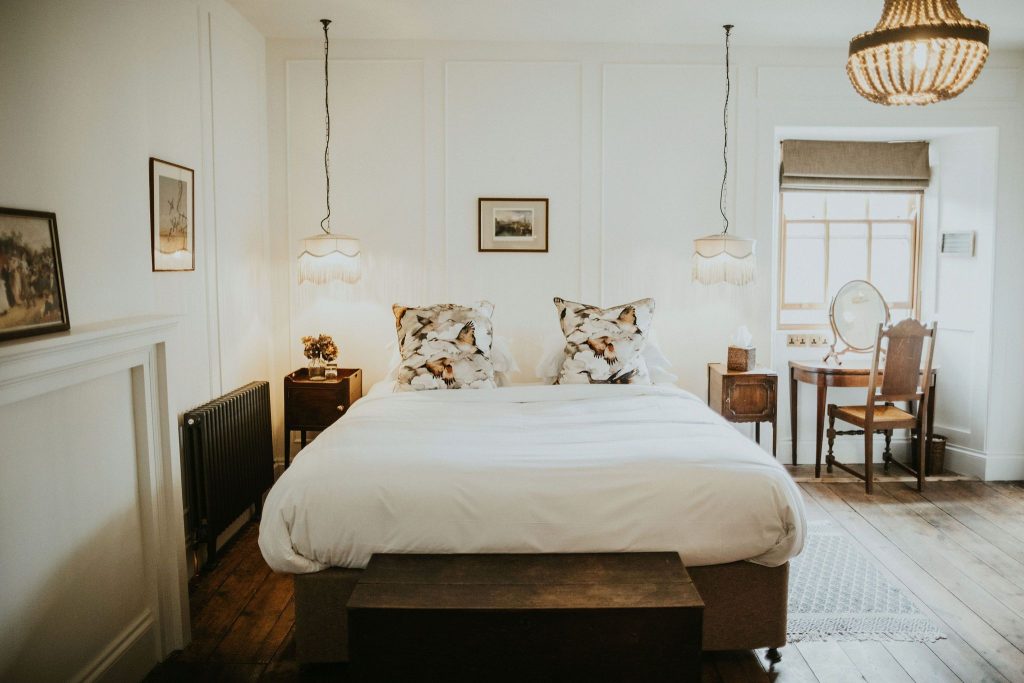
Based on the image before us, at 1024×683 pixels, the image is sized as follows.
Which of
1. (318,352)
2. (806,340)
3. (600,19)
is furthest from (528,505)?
(806,340)

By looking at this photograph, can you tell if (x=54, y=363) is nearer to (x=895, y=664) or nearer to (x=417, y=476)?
(x=417, y=476)

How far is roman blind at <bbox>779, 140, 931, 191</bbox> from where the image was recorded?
5035 millimetres

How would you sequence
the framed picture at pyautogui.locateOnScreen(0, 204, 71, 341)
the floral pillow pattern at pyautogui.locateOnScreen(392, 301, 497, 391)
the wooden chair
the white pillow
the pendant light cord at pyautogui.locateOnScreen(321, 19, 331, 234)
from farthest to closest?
1. the pendant light cord at pyautogui.locateOnScreen(321, 19, 331, 234)
2. the wooden chair
3. the white pillow
4. the floral pillow pattern at pyautogui.locateOnScreen(392, 301, 497, 391)
5. the framed picture at pyautogui.locateOnScreen(0, 204, 71, 341)

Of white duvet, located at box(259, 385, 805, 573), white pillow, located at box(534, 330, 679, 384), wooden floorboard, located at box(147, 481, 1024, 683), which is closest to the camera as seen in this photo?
white duvet, located at box(259, 385, 805, 573)

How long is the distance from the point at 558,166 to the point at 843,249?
7.24ft

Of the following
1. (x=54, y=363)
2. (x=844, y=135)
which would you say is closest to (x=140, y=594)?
(x=54, y=363)

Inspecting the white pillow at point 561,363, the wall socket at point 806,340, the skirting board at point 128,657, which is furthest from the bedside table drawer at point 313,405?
the wall socket at point 806,340

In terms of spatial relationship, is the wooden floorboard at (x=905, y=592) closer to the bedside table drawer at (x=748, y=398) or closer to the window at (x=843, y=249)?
the bedside table drawer at (x=748, y=398)

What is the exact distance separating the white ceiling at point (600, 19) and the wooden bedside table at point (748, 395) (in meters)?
2.06

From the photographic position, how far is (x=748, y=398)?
4.51 meters

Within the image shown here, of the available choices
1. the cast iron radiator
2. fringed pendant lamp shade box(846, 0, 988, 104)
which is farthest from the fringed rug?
the cast iron radiator

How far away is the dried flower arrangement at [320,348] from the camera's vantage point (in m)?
4.36

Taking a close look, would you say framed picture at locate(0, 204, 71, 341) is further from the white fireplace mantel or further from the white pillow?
the white pillow

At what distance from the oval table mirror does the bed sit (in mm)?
2729
